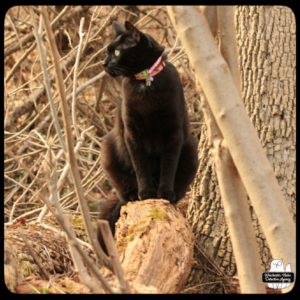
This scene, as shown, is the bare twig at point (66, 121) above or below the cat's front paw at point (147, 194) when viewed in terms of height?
above

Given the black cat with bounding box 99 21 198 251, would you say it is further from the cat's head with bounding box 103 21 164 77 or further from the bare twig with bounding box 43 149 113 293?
the bare twig with bounding box 43 149 113 293

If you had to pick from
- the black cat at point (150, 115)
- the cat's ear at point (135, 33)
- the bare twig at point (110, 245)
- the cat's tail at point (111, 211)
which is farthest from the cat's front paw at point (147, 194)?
the bare twig at point (110, 245)

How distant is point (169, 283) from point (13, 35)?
12.0 ft

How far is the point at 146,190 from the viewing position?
3.46 m

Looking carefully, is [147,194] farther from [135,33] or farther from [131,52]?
[135,33]

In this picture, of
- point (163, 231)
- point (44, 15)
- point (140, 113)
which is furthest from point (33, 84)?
point (44, 15)

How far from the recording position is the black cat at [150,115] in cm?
341

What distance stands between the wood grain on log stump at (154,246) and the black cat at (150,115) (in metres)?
0.32

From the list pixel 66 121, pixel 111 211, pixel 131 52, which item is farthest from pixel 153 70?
pixel 66 121

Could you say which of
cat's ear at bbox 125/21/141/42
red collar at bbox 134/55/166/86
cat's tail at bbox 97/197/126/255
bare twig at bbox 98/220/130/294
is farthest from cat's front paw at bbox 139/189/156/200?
bare twig at bbox 98/220/130/294

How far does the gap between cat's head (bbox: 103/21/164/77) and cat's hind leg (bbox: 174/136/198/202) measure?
55 centimetres

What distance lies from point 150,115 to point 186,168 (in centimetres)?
40

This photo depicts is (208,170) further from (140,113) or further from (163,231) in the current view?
(163,231)

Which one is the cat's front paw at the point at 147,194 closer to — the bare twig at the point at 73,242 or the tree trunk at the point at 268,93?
the tree trunk at the point at 268,93
